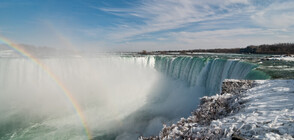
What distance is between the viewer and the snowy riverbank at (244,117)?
2420 millimetres

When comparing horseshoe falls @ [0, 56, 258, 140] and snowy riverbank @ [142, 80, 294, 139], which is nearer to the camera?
snowy riverbank @ [142, 80, 294, 139]

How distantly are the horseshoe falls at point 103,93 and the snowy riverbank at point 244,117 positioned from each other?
5.68 meters

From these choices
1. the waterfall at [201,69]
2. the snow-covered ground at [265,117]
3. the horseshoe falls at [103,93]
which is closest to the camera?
the snow-covered ground at [265,117]

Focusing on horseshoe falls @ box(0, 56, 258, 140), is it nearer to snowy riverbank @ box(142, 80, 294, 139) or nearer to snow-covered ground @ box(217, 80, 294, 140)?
snowy riverbank @ box(142, 80, 294, 139)

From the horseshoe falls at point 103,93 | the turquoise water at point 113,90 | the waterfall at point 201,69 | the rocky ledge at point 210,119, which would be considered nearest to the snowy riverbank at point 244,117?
the rocky ledge at point 210,119

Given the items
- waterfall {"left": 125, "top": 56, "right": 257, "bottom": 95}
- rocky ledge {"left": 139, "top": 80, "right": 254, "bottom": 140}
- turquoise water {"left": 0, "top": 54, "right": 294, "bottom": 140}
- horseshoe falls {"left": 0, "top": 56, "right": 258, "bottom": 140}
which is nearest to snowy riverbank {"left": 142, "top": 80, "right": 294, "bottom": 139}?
rocky ledge {"left": 139, "top": 80, "right": 254, "bottom": 140}

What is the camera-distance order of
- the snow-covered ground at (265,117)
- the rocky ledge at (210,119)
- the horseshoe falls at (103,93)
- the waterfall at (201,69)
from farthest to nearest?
1. the waterfall at (201,69)
2. the horseshoe falls at (103,93)
3. the rocky ledge at (210,119)
4. the snow-covered ground at (265,117)

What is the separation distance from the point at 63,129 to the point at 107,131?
3.04m

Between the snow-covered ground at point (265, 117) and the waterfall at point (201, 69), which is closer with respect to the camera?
the snow-covered ground at point (265, 117)

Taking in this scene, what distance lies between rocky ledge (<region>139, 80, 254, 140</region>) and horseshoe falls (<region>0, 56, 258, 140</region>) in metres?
5.10

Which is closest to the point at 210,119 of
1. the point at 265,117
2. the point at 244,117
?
the point at 244,117

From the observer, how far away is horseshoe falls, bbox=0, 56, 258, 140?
11.3m

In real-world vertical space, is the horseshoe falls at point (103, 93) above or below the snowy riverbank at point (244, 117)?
below

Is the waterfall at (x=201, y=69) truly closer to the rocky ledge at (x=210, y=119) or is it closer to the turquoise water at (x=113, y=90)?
the turquoise water at (x=113, y=90)
